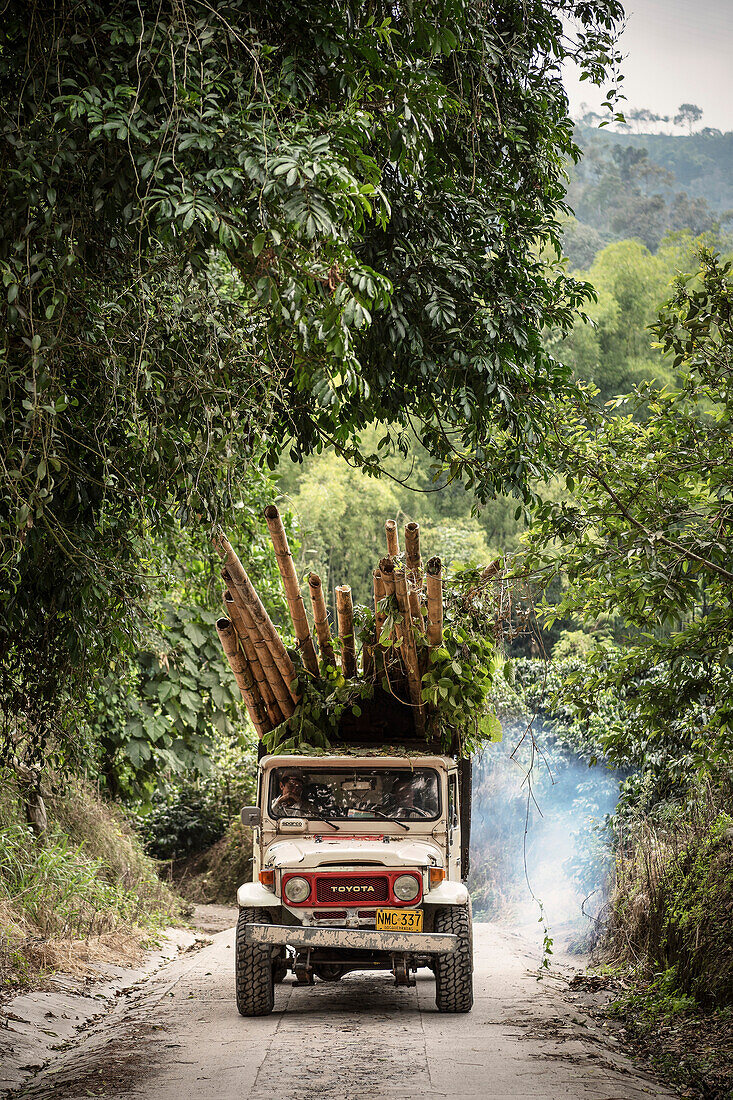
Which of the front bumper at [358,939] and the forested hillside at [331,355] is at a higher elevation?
the forested hillside at [331,355]

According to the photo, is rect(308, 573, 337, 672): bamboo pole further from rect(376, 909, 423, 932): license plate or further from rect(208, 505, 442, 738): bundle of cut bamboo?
rect(376, 909, 423, 932): license plate

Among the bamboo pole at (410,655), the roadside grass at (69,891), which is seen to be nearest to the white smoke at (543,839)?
the bamboo pole at (410,655)

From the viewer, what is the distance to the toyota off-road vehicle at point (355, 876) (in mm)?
8141

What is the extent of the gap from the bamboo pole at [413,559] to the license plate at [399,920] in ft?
8.36

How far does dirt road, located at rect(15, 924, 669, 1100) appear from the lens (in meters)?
6.05

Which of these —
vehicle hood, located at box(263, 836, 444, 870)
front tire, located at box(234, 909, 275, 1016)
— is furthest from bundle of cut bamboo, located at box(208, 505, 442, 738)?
front tire, located at box(234, 909, 275, 1016)

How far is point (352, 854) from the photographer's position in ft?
26.9

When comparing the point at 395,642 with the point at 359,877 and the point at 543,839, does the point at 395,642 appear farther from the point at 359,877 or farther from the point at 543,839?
the point at 543,839

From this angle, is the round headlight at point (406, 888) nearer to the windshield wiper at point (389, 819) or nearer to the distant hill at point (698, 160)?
the windshield wiper at point (389, 819)

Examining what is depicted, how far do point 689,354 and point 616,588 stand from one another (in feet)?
6.04

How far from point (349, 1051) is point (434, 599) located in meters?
3.30

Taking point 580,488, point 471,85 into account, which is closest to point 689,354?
point 580,488

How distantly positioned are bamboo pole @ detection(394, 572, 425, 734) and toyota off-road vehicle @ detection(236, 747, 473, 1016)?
0.48 m

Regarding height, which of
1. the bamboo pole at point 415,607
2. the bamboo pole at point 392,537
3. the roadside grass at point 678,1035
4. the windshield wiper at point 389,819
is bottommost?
the roadside grass at point 678,1035
